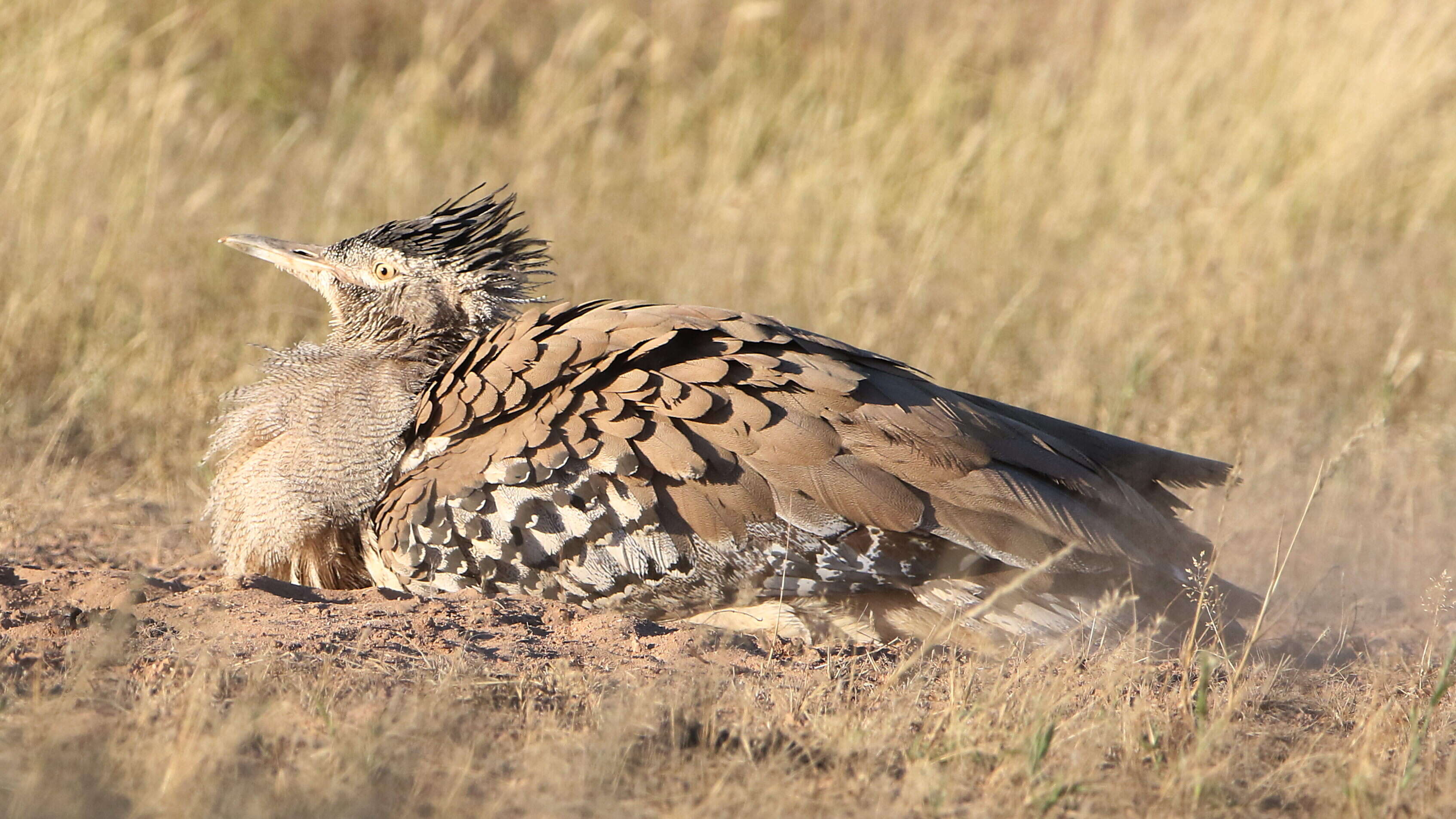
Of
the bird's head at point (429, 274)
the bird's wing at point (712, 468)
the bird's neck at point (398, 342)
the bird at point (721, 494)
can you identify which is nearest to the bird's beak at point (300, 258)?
the bird's head at point (429, 274)

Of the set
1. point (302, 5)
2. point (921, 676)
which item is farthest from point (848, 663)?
point (302, 5)

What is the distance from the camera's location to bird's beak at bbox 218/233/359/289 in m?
4.80

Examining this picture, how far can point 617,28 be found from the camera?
10.0 metres

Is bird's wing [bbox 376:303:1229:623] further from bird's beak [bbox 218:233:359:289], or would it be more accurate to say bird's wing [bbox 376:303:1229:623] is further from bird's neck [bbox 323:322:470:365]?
bird's beak [bbox 218:233:359:289]

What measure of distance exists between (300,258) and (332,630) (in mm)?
1707

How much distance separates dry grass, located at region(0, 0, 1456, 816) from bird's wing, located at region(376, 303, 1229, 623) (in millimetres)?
421

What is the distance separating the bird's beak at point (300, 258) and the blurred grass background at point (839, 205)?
1.08 meters

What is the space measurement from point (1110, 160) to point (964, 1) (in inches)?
129

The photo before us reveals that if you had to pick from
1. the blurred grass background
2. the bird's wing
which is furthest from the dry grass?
the bird's wing

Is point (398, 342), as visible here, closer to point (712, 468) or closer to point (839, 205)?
point (712, 468)

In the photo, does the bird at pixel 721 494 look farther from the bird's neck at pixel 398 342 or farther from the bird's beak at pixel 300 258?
the bird's beak at pixel 300 258

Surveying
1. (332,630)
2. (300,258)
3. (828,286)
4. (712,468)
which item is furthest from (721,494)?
(828,286)

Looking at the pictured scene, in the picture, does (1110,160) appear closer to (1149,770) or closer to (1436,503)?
(1436,503)

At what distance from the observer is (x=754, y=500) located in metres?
3.76
